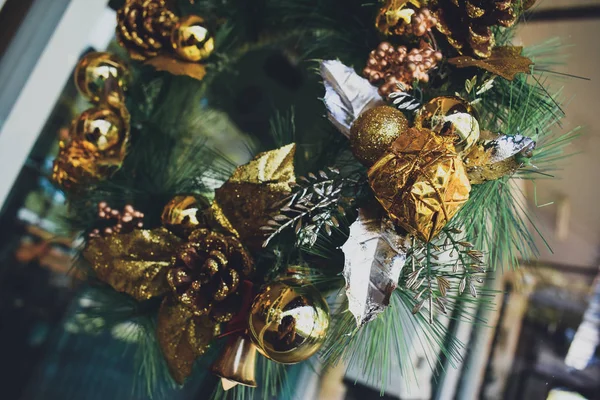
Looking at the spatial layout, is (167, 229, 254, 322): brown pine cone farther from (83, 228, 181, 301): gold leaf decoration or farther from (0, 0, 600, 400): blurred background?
(0, 0, 600, 400): blurred background

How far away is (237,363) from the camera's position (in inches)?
14.6

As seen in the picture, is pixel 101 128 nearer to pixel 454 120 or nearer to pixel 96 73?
pixel 96 73

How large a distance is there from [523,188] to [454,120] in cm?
20

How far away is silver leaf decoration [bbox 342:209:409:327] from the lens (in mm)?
310

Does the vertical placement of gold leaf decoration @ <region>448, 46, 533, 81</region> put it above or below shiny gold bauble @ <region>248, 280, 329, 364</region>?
above

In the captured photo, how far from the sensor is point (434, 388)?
458mm

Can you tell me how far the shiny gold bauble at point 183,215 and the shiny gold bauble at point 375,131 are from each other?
155 millimetres

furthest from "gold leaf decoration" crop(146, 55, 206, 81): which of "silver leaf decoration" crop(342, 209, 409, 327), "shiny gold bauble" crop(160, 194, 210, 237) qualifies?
"silver leaf decoration" crop(342, 209, 409, 327)

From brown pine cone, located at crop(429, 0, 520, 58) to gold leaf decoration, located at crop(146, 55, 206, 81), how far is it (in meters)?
0.23

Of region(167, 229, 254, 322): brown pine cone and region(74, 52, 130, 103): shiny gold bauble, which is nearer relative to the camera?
region(167, 229, 254, 322): brown pine cone

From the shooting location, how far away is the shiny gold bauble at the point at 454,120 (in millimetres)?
322

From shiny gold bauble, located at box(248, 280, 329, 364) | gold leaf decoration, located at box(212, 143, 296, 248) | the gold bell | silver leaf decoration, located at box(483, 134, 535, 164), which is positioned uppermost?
silver leaf decoration, located at box(483, 134, 535, 164)

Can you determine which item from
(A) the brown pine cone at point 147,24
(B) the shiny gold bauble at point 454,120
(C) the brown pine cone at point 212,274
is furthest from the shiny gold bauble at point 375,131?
(A) the brown pine cone at point 147,24

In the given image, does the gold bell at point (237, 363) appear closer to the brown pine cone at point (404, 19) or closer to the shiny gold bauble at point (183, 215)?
the shiny gold bauble at point (183, 215)
